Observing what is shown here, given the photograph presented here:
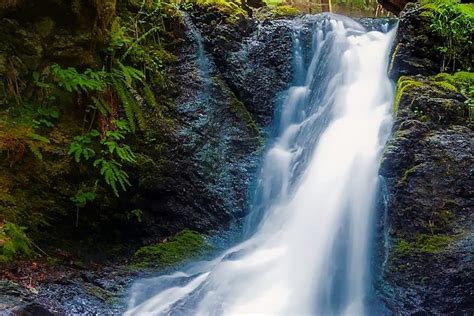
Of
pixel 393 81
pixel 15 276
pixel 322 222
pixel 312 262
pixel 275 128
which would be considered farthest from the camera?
pixel 275 128

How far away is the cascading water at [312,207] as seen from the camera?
14.6 feet

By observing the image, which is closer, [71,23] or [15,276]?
[15,276]

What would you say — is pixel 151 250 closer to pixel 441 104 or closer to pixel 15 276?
pixel 15 276

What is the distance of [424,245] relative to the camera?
13.8 ft

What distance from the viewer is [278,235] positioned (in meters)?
5.50

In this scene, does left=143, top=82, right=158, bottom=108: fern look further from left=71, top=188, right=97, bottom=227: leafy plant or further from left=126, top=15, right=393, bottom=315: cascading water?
left=126, top=15, right=393, bottom=315: cascading water

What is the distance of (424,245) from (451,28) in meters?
3.57

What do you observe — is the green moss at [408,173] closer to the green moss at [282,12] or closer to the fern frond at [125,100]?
the fern frond at [125,100]

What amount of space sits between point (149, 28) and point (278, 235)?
3.51m

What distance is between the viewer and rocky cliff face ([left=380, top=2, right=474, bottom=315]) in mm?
3947

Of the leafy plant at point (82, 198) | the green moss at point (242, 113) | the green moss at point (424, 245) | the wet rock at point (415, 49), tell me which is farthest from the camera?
the green moss at point (242, 113)

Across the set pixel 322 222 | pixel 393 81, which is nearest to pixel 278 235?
pixel 322 222

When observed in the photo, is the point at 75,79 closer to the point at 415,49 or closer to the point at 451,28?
the point at 415,49

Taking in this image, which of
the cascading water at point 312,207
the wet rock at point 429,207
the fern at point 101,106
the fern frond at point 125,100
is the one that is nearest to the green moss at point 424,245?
the wet rock at point 429,207
